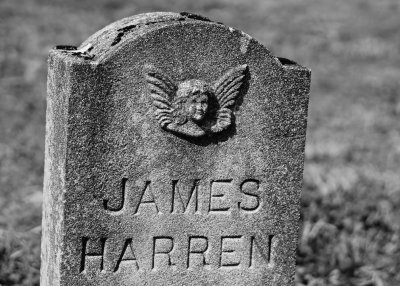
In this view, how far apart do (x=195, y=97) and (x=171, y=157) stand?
0.29m

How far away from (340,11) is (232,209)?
12.8m

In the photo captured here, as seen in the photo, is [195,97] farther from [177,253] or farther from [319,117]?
[319,117]

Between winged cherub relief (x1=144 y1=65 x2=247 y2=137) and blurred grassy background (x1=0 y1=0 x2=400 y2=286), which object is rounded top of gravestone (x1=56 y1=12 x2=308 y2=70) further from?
blurred grassy background (x1=0 y1=0 x2=400 y2=286)

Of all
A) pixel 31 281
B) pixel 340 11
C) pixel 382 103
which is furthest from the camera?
pixel 340 11

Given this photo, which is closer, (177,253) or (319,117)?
(177,253)

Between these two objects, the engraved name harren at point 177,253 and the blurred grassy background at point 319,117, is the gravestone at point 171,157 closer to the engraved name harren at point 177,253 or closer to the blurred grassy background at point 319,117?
the engraved name harren at point 177,253

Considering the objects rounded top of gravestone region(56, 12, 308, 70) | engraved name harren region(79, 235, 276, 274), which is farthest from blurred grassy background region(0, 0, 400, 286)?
rounded top of gravestone region(56, 12, 308, 70)

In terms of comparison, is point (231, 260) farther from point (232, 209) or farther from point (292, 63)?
point (292, 63)

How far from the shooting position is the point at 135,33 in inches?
131

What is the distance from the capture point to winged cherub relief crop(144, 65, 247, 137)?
3.34 metres

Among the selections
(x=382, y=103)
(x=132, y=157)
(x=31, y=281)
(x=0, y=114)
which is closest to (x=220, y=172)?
(x=132, y=157)

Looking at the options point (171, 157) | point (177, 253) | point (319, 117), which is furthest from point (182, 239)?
point (319, 117)

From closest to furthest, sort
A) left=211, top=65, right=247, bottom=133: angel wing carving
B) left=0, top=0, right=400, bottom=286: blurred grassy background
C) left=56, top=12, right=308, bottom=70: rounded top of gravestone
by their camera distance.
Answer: left=56, top=12, right=308, bottom=70: rounded top of gravestone < left=211, top=65, right=247, bottom=133: angel wing carving < left=0, top=0, right=400, bottom=286: blurred grassy background

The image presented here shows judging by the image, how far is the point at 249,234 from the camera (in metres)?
3.69
